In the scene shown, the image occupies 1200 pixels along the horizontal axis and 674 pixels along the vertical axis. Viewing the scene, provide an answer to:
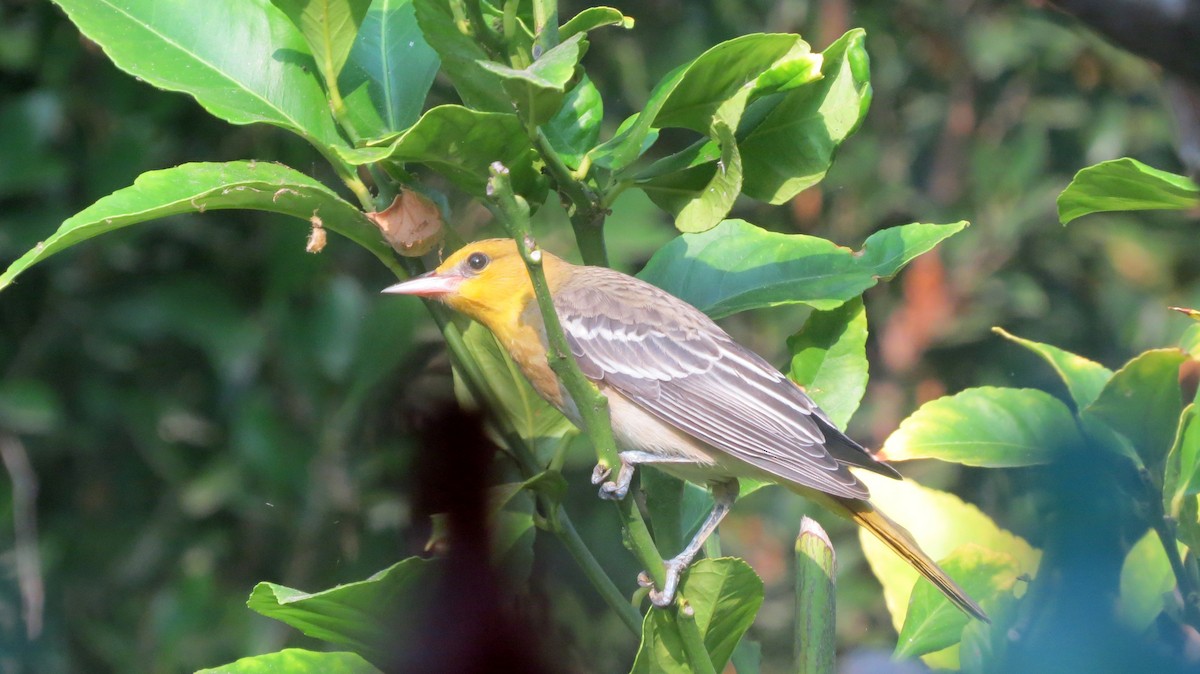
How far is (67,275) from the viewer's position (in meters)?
2.96

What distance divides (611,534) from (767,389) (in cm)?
126

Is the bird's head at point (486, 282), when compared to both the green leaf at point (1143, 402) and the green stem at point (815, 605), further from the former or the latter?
the green leaf at point (1143, 402)

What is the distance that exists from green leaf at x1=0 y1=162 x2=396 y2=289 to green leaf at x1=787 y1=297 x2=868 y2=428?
63 centimetres

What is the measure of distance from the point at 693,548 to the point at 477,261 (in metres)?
0.82

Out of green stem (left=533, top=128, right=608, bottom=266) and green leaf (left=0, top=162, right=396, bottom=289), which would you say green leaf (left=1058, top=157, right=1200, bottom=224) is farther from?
green leaf (left=0, top=162, right=396, bottom=289)

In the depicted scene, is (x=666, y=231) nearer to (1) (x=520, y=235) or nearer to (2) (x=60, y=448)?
(2) (x=60, y=448)

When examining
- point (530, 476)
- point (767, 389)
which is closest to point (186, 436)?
point (767, 389)

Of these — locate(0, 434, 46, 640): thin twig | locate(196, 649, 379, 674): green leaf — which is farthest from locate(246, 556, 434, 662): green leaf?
locate(0, 434, 46, 640): thin twig

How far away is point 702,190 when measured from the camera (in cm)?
151

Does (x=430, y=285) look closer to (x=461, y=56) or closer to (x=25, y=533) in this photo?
(x=461, y=56)

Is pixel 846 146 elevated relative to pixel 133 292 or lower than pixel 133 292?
lower

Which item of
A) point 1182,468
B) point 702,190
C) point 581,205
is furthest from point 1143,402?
point 581,205

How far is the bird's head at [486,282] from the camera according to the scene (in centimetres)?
212

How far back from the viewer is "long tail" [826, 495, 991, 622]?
168 centimetres
